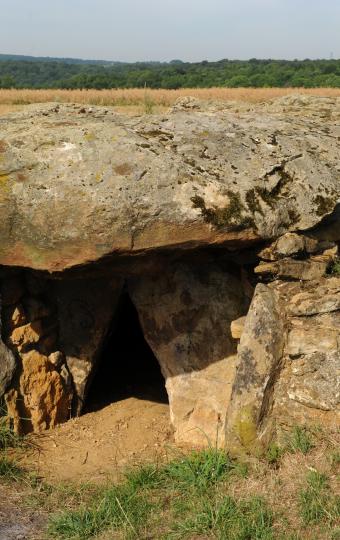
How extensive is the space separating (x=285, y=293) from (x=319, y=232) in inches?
30.6

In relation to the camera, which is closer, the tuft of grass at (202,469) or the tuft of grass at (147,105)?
the tuft of grass at (202,469)

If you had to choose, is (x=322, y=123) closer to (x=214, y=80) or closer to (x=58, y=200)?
(x=58, y=200)

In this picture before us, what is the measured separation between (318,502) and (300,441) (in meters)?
0.60

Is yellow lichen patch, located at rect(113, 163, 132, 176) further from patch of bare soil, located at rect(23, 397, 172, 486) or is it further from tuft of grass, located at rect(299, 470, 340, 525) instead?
tuft of grass, located at rect(299, 470, 340, 525)

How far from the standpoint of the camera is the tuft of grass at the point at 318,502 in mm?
3775

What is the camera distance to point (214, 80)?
5391 centimetres

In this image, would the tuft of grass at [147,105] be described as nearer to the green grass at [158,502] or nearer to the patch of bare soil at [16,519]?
the green grass at [158,502]

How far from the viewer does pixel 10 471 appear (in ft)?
15.1

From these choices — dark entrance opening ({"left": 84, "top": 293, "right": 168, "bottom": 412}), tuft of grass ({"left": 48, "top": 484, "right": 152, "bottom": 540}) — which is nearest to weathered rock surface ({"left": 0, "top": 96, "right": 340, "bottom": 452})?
dark entrance opening ({"left": 84, "top": 293, "right": 168, "bottom": 412})

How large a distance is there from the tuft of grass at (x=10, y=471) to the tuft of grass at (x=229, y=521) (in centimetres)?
139

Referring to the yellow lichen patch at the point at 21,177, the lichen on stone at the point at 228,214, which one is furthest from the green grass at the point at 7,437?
the lichen on stone at the point at 228,214

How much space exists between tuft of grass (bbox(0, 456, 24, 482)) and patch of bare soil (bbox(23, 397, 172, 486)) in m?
0.21

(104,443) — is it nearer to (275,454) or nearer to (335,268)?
(275,454)

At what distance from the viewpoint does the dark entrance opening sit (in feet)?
21.3
